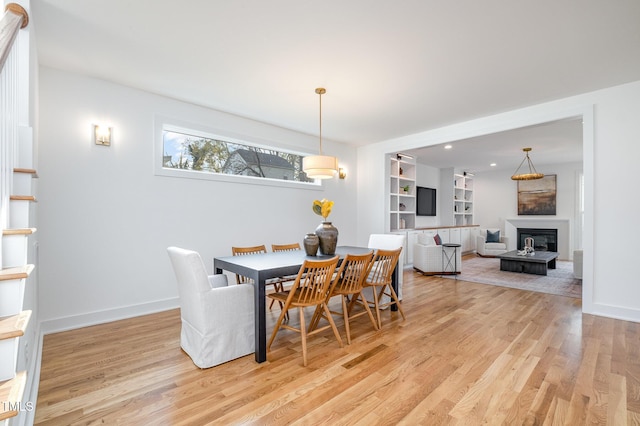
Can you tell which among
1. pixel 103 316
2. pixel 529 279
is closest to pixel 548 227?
pixel 529 279

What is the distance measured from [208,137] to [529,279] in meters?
6.00

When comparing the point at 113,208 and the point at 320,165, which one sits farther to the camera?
the point at 113,208

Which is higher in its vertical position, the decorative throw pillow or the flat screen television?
the flat screen television

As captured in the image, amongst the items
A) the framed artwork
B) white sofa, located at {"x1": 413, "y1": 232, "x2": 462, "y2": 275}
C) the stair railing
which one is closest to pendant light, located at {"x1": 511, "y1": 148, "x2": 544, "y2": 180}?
the framed artwork

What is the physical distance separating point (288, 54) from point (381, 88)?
1275mm

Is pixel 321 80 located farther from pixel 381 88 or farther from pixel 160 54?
pixel 160 54

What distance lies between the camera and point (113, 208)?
139 inches

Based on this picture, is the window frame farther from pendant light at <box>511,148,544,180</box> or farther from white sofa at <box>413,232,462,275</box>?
pendant light at <box>511,148,544,180</box>

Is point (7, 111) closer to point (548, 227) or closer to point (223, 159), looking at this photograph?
point (223, 159)

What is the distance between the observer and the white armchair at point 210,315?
238 cm

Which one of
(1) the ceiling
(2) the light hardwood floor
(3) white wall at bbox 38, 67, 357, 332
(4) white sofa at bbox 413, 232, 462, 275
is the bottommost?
(2) the light hardwood floor

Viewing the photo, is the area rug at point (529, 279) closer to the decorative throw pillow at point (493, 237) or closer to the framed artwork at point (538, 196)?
the decorative throw pillow at point (493, 237)

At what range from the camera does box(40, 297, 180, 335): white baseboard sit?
313cm

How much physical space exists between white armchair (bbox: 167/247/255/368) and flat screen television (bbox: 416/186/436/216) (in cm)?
661
